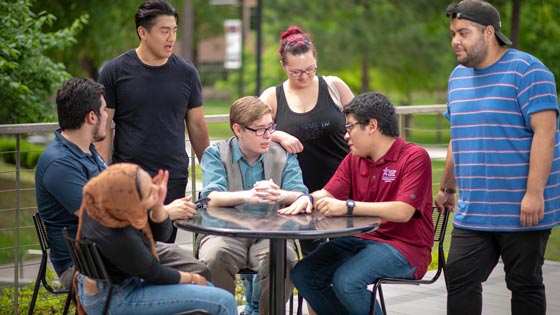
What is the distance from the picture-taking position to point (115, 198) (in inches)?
141

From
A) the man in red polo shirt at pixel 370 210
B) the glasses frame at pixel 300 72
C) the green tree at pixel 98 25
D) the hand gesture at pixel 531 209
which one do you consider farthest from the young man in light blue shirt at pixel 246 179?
the green tree at pixel 98 25

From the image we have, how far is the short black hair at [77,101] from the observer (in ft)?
13.8

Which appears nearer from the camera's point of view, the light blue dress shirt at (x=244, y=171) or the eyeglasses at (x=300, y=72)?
the light blue dress shirt at (x=244, y=171)

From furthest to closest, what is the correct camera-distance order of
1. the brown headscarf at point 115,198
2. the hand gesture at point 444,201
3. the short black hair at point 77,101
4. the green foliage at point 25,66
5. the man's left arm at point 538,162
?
the green foliage at point 25,66 → the hand gesture at point 444,201 → the man's left arm at point 538,162 → the short black hair at point 77,101 → the brown headscarf at point 115,198

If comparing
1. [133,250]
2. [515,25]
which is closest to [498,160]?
[133,250]

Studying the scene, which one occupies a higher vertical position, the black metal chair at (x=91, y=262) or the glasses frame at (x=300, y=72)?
the glasses frame at (x=300, y=72)

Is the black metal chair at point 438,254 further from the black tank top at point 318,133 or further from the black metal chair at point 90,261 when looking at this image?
the black metal chair at point 90,261

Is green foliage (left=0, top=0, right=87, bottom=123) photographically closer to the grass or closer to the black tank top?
the grass

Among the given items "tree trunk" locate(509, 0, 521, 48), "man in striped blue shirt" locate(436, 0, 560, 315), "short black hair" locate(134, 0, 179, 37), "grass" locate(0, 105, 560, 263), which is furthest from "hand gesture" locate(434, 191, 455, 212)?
"tree trunk" locate(509, 0, 521, 48)

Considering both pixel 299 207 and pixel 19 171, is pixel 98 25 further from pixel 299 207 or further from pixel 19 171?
pixel 299 207

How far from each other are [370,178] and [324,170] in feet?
2.59

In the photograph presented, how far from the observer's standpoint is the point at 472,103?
14.7 ft

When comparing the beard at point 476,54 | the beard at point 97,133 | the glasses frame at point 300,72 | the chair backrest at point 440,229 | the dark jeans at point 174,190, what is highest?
the beard at point 476,54

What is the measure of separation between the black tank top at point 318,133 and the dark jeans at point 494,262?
1.12m
